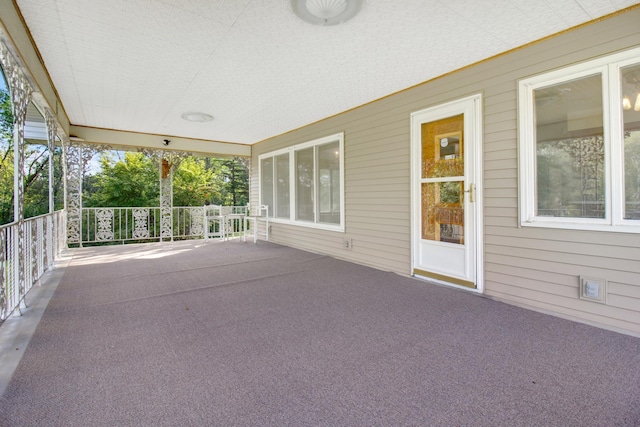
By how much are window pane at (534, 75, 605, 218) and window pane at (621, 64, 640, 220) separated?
5.6 inches

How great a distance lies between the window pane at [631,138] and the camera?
239 cm

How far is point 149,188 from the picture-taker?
1038 centimetres

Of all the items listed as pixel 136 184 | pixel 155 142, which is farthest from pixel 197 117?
pixel 136 184

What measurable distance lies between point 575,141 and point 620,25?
0.90 m

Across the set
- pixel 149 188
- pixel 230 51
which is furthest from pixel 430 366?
pixel 149 188

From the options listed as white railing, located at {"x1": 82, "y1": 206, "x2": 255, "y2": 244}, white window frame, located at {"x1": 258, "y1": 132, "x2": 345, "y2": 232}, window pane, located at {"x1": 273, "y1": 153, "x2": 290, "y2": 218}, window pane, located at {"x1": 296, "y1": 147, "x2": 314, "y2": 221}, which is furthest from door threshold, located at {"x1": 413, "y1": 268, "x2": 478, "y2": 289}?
white railing, located at {"x1": 82, "y1": 206, "x2": 255, "y2": 244}

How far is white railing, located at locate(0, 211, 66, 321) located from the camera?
2414 mm

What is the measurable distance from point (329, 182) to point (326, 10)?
3.34 m

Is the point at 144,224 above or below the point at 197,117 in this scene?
below

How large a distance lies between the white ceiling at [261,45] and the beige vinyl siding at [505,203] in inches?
6.6

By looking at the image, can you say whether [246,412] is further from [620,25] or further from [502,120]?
[620,25]

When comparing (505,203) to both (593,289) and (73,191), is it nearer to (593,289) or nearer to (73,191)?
(593,289)

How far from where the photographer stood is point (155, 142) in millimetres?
6898

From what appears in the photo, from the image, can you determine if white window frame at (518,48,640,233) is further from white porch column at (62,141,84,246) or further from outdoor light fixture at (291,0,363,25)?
white porch column at (62,141,84,246)
